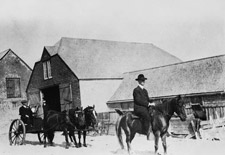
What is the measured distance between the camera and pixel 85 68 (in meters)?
24.2

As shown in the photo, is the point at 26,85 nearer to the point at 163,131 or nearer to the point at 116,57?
the point at 116,57

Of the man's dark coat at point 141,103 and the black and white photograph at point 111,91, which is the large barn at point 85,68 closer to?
the black and white photograph at point 111,91

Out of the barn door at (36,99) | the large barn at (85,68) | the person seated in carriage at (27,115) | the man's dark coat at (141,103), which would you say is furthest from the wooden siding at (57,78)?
the man's dark coat at (141,103)

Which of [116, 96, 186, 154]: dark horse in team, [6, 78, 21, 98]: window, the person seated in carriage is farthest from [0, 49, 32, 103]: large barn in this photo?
[116, 96, 186, 154]: dark horse in team

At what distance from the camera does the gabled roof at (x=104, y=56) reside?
24422 mm

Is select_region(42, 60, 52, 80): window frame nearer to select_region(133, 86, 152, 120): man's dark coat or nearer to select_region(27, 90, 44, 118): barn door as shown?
select_region(27, 90, 44, 118): barn door

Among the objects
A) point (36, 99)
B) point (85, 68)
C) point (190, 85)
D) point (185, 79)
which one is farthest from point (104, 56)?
point (190, 85)

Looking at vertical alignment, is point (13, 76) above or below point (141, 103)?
above

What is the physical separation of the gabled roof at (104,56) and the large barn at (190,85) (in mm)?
2506

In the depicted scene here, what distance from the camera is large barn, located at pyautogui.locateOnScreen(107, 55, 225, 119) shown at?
54.6 feet

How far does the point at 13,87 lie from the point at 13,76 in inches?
44.2

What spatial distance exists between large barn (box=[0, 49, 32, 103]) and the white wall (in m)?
11.0

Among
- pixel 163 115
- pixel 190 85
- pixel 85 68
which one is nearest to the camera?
pixel 163 115

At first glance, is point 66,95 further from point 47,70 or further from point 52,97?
point 52,97
